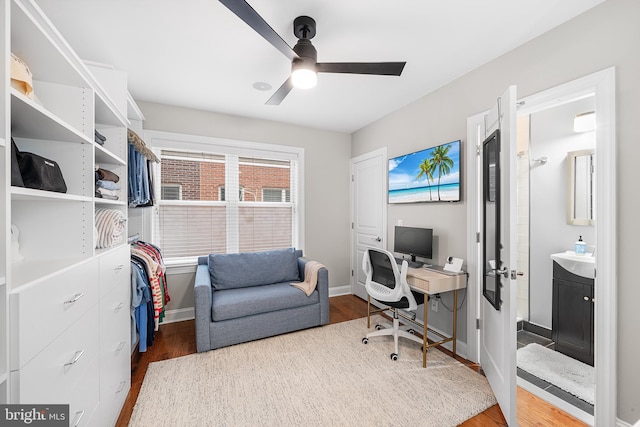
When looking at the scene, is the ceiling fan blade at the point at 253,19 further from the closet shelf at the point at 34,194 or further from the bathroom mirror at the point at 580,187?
the bathroom mirror at the point at 580,187

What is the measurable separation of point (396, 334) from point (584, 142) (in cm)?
264

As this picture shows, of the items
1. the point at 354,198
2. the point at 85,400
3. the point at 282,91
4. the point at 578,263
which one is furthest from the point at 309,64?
the point at 578,263

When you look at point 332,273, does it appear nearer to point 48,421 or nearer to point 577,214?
point 577,214

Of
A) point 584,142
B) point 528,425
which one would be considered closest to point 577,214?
point 584,142

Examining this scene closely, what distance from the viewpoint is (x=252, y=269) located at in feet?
10.3

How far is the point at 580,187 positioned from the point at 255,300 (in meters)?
3.47

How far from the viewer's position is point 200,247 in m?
3.43

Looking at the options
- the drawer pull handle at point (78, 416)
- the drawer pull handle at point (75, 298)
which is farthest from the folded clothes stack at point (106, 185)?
the drawer pull handle at point (78, 416)

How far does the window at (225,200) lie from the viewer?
3.28 metres

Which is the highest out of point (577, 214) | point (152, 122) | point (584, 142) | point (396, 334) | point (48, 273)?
point (152, 122)

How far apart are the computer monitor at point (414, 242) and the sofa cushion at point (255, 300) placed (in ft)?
3.77

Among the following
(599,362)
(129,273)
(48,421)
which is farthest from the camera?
(129,273)

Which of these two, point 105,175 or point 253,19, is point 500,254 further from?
point 105,175

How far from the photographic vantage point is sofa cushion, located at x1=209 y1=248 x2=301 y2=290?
3.01 meters
